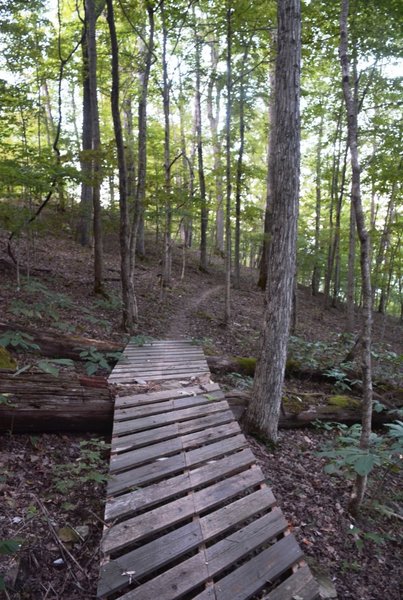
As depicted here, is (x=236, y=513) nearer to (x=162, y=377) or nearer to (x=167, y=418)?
(x=167, y=418)

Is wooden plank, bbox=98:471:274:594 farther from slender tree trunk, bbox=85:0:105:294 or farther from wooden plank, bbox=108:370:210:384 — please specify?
slender tree trunk, bbox=85:0:105:294

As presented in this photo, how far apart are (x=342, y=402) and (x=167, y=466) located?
4427 millimetres

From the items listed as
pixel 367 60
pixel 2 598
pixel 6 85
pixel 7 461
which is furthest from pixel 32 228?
pixel 367 60

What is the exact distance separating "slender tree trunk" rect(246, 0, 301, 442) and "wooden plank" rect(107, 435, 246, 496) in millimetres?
1183

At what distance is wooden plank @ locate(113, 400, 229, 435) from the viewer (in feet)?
13.0

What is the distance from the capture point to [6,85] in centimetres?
956

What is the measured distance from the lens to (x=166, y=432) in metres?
3.98

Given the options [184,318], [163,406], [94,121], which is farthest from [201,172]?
[163,406]

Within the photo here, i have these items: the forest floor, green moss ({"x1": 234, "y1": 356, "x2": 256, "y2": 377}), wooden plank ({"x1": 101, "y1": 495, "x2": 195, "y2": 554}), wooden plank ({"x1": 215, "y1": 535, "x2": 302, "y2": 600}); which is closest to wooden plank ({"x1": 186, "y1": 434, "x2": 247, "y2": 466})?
wooden plank ({"x1": 101, "y1": 495, "x2": 195, "y2": 554})

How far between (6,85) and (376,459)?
38.3 feet

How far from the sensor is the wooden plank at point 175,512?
2.52m

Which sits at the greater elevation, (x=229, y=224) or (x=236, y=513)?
(x=229, y=224)

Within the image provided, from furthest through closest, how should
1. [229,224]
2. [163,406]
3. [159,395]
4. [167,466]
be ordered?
1. [229,224]
2. [159,395]
3. [163,406]
4. [167,466]

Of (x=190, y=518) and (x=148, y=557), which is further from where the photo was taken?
(x=190, y=518)
